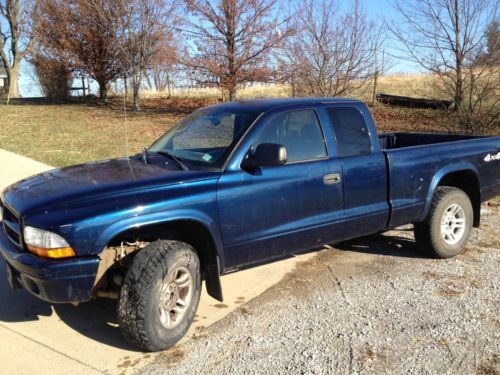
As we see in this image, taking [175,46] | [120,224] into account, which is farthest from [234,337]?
[175,46]

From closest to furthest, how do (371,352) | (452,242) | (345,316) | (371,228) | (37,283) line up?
(37,283)
(371,352)
(345,316)
(371,228)
(452,242)

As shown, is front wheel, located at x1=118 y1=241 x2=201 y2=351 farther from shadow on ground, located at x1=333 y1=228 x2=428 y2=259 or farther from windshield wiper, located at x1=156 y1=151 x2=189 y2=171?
shadow on ground, located at x1=333 y1=228 x2=428 y2=259

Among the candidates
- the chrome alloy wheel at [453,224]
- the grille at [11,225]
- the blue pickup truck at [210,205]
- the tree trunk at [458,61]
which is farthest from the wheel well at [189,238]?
the tree trunk at [458,61]

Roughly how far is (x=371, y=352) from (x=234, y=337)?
1.00 metres

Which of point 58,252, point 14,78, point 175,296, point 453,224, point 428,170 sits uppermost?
point 14,78

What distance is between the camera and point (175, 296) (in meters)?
3.69

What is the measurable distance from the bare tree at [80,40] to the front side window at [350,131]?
19.2 meters

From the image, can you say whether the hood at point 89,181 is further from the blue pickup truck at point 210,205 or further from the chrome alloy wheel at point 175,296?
the chrome alloy wheel at point 175,296

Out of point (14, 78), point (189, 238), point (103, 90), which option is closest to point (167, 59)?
point (103, 90)

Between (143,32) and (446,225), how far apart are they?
16669mm

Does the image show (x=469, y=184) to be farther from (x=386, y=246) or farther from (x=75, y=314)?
(x=75, y=314)

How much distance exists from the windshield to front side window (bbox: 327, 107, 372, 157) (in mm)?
855

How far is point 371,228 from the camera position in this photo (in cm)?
484

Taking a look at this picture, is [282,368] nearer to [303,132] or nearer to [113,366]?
[113,366]
